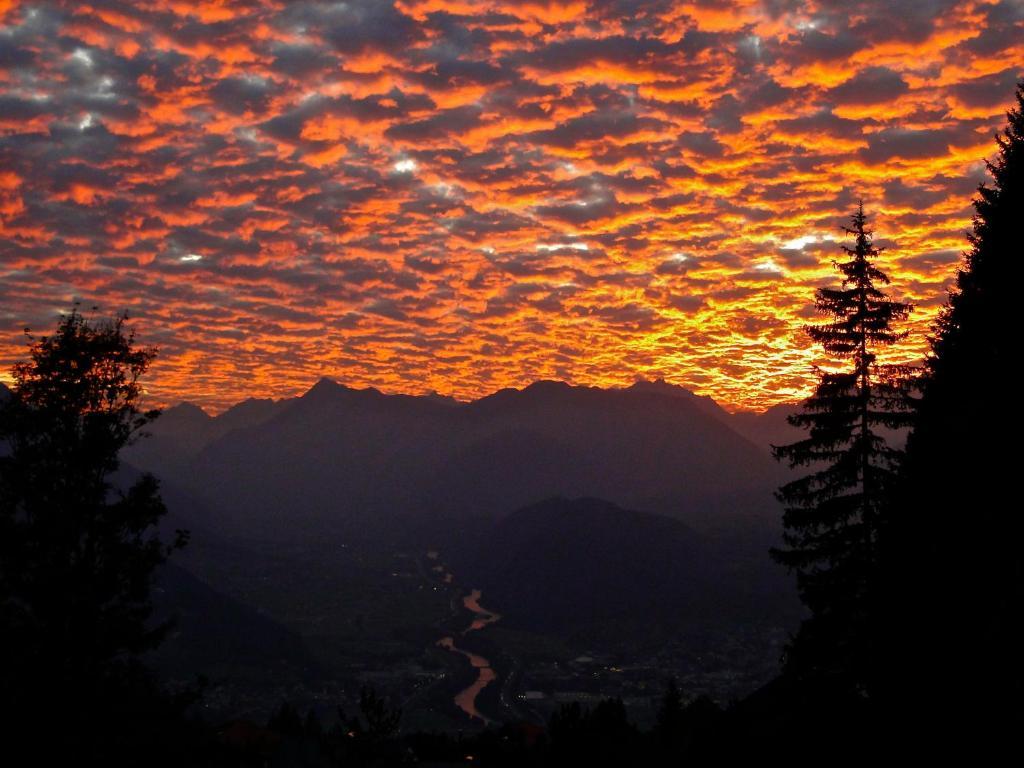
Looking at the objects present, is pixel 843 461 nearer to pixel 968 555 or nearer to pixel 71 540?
pixel 968 555

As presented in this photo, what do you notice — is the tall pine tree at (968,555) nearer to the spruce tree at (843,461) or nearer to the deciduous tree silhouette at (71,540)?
the spruce tree at (843,461)

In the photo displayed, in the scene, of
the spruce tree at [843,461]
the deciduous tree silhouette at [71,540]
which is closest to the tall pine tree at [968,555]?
the spruce tree at [843,461]

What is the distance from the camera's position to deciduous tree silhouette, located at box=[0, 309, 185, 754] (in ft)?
57.9

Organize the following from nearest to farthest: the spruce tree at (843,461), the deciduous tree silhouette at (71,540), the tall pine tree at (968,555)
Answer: the tall pine tree at (968,555), the deciduous tree silhouette at (71,540), the spruce tree at (843,461)

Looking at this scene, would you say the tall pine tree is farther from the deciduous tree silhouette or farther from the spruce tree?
the deciduous tree silhouette

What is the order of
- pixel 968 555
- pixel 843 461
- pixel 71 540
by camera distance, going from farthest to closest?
pixel 843 461 → pixel 71 540 → pixel 968 555

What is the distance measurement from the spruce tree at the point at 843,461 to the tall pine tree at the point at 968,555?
634cm

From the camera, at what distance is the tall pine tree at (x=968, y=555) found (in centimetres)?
1233

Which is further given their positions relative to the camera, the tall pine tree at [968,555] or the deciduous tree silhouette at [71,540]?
the deciduous tree silhouette at [71,540]

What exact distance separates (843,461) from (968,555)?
32.9 ft

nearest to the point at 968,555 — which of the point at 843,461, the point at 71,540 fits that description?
the point at 843,461

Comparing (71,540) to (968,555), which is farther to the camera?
(71,540)

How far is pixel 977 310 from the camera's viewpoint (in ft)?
55.1

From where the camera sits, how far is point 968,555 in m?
13.6
